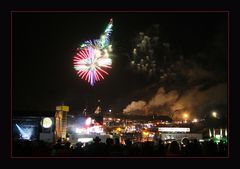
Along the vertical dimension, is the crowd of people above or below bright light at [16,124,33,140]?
above

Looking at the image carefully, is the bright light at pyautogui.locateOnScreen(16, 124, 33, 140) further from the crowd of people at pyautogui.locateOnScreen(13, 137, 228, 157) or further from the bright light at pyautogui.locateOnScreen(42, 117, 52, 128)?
the crowd of people at pyautogui.locateOnScreen(13, 137, 228, 157)

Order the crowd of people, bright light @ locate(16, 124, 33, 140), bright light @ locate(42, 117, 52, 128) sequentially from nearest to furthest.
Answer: the crowd of people < bright light @ locate(16, 124, 33, 140) < bright light @ locate(42, 117, 52, 128)

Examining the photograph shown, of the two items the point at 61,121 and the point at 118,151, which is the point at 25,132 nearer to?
the point at 61,121

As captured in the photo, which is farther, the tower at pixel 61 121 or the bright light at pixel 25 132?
the tower at pixel 61 121

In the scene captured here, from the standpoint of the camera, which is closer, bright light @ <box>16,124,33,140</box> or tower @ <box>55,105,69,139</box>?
bright light @ <box>16,124,33,140</box>

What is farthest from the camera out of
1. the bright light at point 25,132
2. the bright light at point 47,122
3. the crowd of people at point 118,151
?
the bright light at point 47,122

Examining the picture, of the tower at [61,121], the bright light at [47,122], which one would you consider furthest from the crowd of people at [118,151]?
the tower at [61,121]

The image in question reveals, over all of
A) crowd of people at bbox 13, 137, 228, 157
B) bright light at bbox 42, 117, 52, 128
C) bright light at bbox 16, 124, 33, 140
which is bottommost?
bright light at bbox 16, 124, 33, 140

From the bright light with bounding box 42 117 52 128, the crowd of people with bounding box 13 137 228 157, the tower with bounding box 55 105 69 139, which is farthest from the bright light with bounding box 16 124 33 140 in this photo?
the crowd of people with bounding box 13 137 228 157

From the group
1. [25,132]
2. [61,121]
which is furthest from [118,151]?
[61,121]

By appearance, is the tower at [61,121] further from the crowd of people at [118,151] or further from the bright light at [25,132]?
the crowd of people at [118,151]

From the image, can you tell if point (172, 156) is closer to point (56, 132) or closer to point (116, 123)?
point (56, 132)

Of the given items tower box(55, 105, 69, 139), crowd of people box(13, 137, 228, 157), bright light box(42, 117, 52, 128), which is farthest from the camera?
tower box(55, 105, 69, 139)
